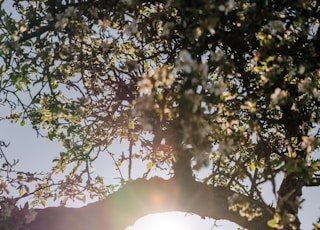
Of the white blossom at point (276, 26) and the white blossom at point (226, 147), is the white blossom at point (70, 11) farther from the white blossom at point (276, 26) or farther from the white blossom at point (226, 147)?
the white blossom at point (226, 147)

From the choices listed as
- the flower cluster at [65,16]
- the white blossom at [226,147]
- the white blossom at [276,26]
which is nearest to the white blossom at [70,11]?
the flower cluster at [65,16]

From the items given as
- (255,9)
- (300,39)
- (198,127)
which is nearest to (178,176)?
(300,39)

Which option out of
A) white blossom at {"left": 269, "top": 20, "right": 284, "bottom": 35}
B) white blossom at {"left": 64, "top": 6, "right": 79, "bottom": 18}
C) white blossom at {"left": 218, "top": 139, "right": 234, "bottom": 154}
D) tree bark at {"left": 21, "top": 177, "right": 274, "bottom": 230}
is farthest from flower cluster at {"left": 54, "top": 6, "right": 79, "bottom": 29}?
tree bark at {"left": 21, "top": 177, "right": 274, "bottom": 230}

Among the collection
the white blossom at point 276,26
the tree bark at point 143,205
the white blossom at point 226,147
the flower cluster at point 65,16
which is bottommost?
the white blossom at point 226,147

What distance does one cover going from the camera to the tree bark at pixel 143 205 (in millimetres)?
10930

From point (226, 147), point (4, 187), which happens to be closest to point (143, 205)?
point (4, 187)

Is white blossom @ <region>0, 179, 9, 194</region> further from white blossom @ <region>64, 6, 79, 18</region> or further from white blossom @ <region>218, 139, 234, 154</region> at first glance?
white blossom @ <region>218, 139, 234, 154</region>

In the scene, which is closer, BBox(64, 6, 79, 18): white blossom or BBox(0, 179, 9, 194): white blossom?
BBox(64, 6, 79, 18): white blossom

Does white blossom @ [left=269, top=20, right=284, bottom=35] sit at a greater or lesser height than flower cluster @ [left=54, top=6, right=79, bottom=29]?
lesser

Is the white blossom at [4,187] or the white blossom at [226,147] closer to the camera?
the white blossom at [226,147]

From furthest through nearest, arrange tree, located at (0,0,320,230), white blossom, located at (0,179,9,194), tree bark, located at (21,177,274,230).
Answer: tree bark, located at (21,177,274,230) < white blossom, located at (0,179,9,194) < tree, located at (0,0,320,230)

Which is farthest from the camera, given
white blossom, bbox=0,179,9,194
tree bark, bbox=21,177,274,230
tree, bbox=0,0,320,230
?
Result: tree bark, bbox=21,177,274,230

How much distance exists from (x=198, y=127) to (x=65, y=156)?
22.6ft

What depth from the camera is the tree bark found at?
35.9 feet
